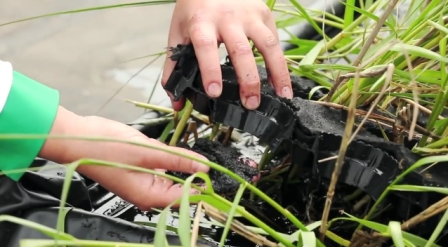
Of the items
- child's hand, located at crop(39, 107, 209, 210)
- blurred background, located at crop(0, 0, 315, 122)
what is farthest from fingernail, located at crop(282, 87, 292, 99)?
blurred background, located at crop(0, 0, 315, 122)

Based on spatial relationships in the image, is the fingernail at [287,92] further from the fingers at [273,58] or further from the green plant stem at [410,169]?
the green plant stem at [410,169]

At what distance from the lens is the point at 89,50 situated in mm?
1192

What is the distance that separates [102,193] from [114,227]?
15 centimetres

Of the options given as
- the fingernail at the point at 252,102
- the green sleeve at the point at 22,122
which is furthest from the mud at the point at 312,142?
the green sleeve at the point at 22,122

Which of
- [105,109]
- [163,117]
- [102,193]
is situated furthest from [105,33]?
[102,193]

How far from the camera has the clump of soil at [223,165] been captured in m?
0.51

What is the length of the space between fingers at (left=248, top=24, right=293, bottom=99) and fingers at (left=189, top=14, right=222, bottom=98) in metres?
0.04

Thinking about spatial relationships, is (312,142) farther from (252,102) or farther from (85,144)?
(85,144)

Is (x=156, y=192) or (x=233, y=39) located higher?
(x=233, y=39)

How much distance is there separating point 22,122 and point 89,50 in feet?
2.26

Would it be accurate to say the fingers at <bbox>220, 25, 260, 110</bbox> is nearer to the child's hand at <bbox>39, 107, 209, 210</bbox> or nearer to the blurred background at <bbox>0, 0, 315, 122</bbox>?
the child's hand at <bbox>39, 107, 209, 210</bbox>

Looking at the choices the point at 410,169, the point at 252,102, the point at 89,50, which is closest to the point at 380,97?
the point at 410,169

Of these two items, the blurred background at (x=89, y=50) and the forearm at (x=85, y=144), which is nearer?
the forearm at (x=85, y=144)

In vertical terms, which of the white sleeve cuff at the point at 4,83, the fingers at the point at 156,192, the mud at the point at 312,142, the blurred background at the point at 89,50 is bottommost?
the blurred background at the point at 89,50
